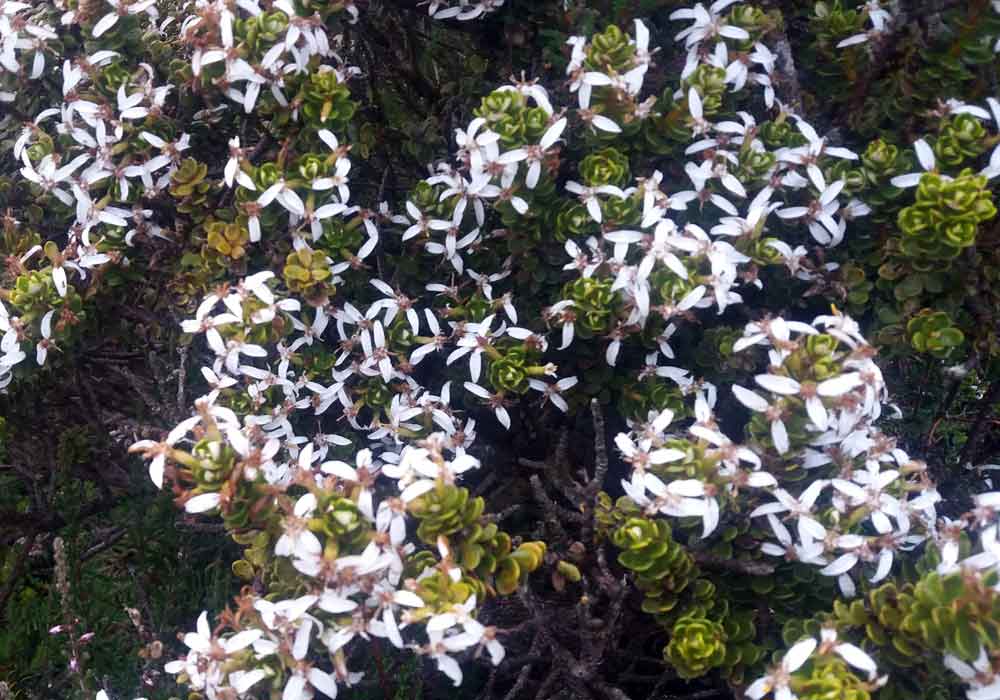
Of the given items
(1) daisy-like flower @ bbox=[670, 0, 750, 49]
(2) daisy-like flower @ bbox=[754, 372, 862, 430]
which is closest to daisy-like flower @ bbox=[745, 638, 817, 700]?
(2) daisy-like flower @ bbox=[754, 372, 862, 430]

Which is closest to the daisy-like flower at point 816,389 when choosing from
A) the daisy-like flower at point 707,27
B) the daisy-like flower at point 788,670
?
the daisy-like flower at point 788,670

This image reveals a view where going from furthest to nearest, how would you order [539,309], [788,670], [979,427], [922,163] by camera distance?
[979,427] < [539,309] < [922,163] < [788,670]

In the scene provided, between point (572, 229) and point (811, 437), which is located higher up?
point (572, 229)

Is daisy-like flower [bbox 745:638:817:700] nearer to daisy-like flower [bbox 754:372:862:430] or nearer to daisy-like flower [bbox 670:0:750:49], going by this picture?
daisy-like flower [bbox 754:372:862:430]

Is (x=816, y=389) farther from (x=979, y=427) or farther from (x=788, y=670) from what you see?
(x=979, y=427)

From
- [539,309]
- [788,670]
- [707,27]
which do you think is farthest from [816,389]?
[707,27]

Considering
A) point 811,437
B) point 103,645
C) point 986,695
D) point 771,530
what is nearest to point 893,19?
point 811,437

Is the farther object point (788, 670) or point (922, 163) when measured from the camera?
point (922, 163)

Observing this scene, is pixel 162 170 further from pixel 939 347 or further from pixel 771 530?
pixel 939 347
